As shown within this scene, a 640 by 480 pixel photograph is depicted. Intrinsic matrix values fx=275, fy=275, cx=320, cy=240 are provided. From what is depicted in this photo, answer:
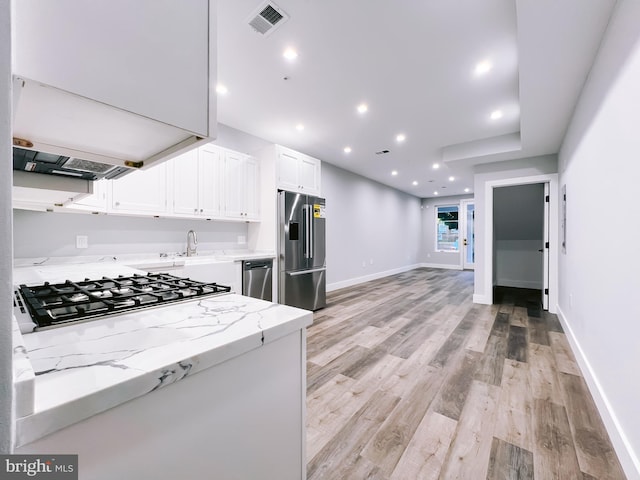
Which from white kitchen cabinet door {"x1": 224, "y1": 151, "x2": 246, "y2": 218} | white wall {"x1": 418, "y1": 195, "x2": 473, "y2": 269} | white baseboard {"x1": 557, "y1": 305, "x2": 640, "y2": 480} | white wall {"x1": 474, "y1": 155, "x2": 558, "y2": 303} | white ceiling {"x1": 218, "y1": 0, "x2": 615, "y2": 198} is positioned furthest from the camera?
white wall {"x1": 418, "y1": 195, "x2": 473, "y2": 269}

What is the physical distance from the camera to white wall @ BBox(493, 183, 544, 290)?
587 cm

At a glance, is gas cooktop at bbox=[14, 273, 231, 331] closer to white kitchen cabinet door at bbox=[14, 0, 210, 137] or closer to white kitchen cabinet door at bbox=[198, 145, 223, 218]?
white kitchen cabinet door at bbox=[14, 0, 210, 137]

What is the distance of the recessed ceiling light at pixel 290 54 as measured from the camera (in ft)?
7.63

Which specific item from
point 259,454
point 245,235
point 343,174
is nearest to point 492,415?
point 259,454

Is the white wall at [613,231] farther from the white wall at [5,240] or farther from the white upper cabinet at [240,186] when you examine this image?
the white upper cabinet at [240,186]

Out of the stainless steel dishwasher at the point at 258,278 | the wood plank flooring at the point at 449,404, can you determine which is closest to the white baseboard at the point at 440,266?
the wood plank flooring at the point at 449,404

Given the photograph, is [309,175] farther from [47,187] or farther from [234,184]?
[47,187]

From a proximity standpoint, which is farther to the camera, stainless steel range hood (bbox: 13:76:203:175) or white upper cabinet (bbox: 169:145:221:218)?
white upper cabinet (bbox: 169:145:221:218)

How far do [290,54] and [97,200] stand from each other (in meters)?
2.17

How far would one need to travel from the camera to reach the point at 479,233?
4727 millimetres

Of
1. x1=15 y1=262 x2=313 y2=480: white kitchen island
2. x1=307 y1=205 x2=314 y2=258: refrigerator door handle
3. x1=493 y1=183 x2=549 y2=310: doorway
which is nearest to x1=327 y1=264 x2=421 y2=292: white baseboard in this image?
x1=307 y1=205 x2=314 y2=258: refrigerator door handle

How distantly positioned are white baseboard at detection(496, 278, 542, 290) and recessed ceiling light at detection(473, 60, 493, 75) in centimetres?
562

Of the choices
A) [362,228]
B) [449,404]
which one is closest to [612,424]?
Answer: [449,404]

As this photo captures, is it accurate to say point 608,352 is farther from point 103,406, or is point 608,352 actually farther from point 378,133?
point 378,133
